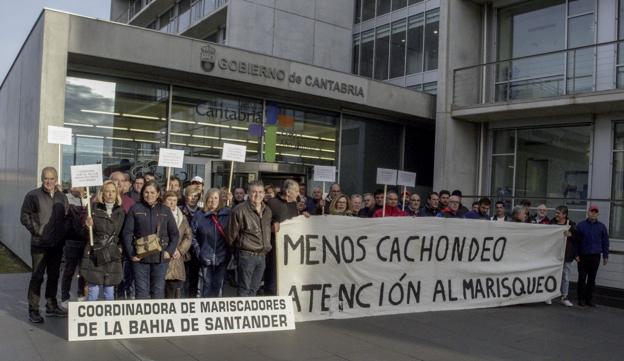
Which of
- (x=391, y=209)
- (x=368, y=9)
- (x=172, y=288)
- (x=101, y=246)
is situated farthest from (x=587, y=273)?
(x=368, y=9)

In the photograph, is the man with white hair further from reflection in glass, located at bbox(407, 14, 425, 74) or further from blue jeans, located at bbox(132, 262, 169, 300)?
reflection in glass, located at bbox(407, 14, 425, 74)

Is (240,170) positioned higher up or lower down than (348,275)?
higher up

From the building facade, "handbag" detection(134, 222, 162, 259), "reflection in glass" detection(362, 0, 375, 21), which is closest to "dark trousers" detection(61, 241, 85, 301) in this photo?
"handbag" detection(134, 222, 162, 259)

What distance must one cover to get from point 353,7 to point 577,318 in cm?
1630

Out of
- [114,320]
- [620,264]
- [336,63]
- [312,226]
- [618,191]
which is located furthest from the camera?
[336,63]

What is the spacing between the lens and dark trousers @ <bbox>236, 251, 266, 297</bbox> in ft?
23.4

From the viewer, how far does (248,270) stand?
7156 mm

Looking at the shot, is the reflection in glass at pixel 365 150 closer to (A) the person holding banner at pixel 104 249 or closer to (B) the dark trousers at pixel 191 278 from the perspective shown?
(B) the dark trousers at pixel 191 278

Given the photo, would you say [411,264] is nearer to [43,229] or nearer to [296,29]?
[43,229]

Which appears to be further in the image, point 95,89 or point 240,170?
point 240,170

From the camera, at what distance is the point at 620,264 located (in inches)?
450

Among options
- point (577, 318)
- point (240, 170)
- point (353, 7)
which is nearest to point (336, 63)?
point (353, 7)

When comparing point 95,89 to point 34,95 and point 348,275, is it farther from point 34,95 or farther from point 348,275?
point 348,275

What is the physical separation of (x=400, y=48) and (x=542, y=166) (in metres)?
6.68
